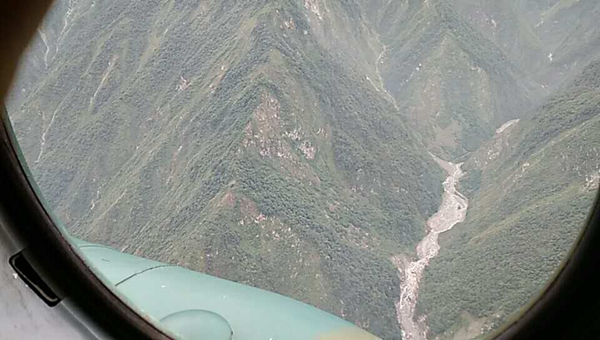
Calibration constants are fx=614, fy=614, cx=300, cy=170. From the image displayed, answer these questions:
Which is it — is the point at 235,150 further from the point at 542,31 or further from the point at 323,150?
the point at 542,31

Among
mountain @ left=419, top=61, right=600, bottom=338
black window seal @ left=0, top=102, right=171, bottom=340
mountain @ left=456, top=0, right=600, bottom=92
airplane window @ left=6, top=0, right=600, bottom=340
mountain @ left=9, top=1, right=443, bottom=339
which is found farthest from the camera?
mountain @ left=456, top=0, right=600, bottom=92

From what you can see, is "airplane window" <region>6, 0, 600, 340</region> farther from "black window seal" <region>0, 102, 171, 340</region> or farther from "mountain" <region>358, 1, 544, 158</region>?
"black window seal" <region>0, 102, 171, 340</region>

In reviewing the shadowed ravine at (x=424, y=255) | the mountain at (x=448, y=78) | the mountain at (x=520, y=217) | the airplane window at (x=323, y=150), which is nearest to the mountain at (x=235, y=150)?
the airplane window at (x=323, y=150)

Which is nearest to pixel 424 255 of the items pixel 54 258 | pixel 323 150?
pixel 323 150

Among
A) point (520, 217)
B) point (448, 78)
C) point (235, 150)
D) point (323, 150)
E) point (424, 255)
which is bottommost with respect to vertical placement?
point (424, 255)

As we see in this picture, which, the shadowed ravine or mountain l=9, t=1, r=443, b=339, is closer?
the shadowed ravine

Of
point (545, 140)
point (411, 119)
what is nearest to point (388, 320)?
point (545, 140)

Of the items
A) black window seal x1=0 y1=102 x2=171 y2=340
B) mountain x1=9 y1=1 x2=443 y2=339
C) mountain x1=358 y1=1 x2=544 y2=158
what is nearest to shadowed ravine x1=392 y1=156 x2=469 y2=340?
mountain x1=9 y1=1 x2=443 y2=339

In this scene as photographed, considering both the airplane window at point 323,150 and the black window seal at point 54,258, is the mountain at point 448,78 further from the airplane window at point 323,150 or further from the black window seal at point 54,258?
the black window seal at point 54,258
